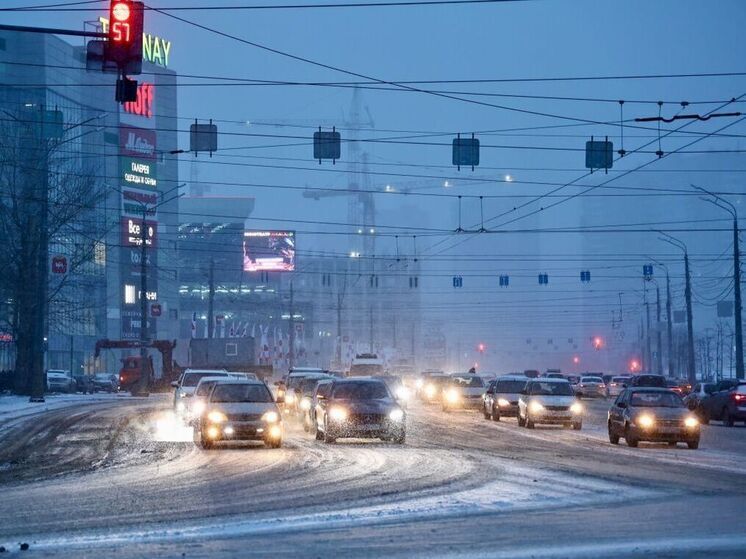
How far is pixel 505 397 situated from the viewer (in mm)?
46531

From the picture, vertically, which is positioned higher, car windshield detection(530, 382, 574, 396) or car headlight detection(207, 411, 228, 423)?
car windshield detection(530, 382, 574, 396)

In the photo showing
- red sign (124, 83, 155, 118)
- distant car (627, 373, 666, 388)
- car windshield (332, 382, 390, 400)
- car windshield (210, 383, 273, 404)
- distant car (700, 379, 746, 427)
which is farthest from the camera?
red sign (124, 83, 155, 118)

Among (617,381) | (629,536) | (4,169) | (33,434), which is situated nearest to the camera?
(629,536)

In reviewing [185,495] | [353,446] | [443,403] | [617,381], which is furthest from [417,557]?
[617,381]

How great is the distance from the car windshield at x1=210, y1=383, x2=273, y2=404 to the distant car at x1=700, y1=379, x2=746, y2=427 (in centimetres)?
2042

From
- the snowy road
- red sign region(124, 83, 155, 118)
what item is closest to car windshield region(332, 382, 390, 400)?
the snowy road

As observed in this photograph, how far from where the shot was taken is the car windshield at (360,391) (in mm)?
31672

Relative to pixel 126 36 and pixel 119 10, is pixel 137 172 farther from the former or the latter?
pixel 119 10

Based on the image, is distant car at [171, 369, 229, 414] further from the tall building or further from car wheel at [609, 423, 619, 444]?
the tall building

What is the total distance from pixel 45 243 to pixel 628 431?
34560mm

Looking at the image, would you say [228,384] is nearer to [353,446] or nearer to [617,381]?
[353,446]

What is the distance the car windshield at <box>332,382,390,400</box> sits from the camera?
3167 centimetres

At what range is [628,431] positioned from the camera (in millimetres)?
30516

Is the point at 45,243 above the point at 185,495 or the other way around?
above
